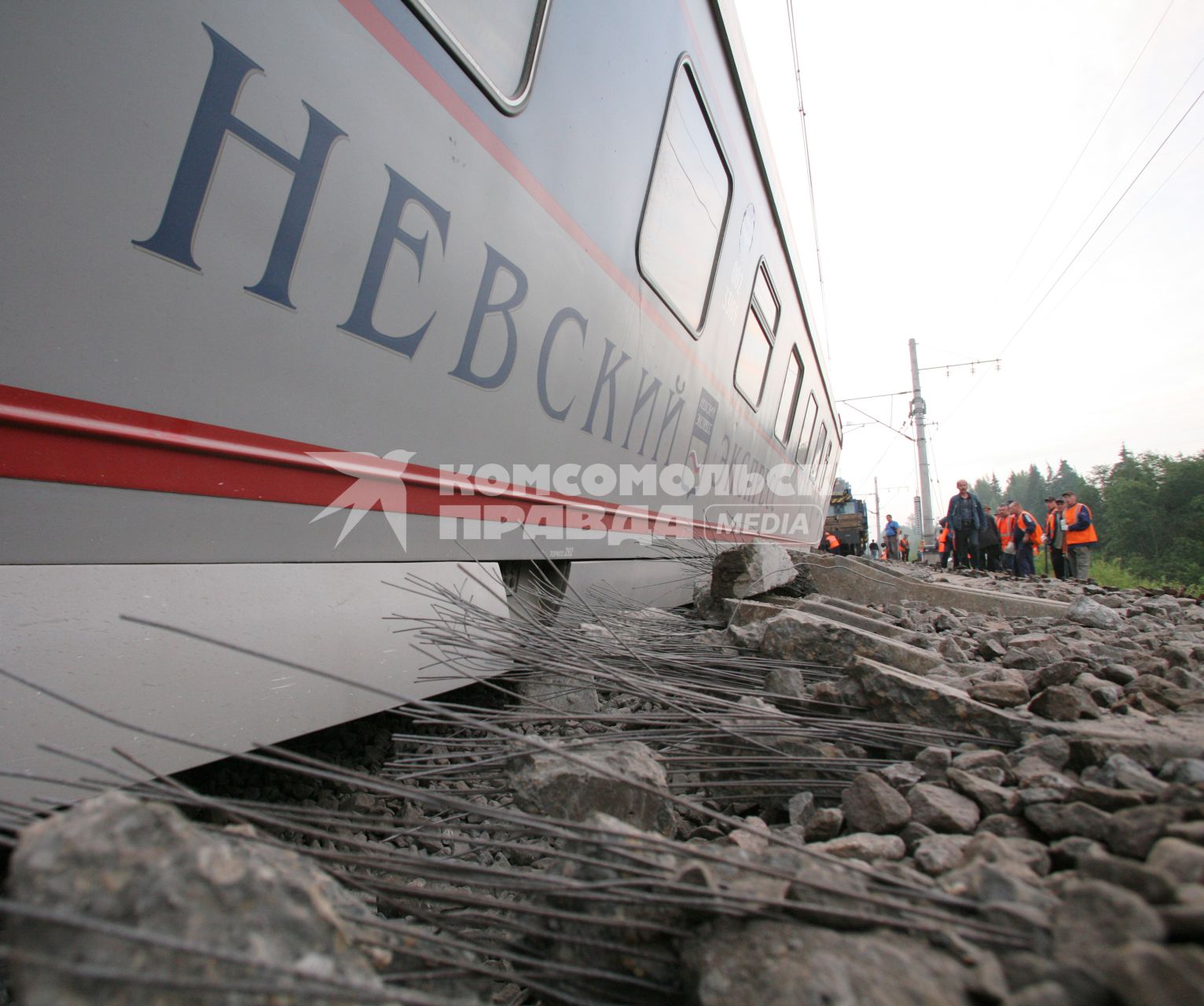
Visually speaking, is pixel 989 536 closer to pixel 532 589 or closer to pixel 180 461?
pixel 532 589

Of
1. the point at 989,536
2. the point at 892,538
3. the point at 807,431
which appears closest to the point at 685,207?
the point at 807,431

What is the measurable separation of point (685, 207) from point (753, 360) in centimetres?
197

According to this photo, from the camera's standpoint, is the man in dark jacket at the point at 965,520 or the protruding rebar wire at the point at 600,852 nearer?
the protruding rebar wire at the point at 600,852

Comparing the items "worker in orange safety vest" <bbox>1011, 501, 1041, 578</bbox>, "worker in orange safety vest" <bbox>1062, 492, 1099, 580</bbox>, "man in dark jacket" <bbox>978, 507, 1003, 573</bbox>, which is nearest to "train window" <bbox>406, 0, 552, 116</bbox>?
"worker in orange safety vest" <bbox>1062, 492, 1099, 580</bbox>

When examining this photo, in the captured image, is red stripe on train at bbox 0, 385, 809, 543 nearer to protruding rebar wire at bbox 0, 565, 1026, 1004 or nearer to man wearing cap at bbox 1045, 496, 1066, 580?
protruding rebar wire at bbox 0, 565, 1026, 1004

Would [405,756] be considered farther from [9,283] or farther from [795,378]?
[795,378]

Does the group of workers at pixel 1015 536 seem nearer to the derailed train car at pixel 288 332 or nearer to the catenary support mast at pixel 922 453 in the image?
the catenary support mast at pixel 922 453

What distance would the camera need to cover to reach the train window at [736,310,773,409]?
→ 4492 millimetres

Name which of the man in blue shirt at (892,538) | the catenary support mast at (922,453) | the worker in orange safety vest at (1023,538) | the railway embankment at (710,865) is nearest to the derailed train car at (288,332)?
the railway embankment at (710,865)

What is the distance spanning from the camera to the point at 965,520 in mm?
11125

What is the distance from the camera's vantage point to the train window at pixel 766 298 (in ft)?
15.0

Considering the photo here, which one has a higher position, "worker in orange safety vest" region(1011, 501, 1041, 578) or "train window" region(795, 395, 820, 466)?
"train window" region(795, 395, 820, 466)

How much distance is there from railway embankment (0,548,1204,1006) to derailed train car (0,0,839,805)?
35cm

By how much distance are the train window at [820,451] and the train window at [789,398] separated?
2.37 metres
